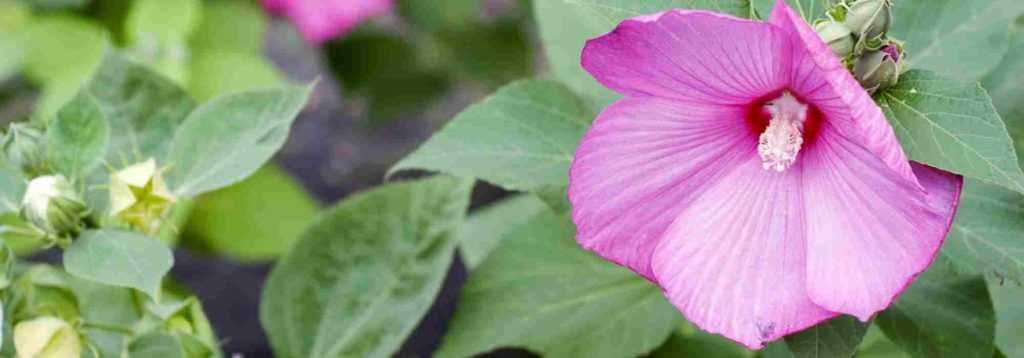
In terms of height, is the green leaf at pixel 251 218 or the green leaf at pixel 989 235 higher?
the green leaf at pixel 989 235

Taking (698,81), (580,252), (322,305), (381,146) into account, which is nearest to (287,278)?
(322,305)

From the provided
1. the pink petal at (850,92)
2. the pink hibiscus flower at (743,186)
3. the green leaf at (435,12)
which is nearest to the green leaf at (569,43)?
the pink hibiscus flower at (743,186)

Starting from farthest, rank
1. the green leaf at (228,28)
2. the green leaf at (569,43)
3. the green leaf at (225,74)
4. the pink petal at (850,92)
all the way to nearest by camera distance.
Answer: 1. the green leaf at (228,28)
2. the green leaf at (225,74)
3. the green leaf at (569,43)
4. the pink petal at (850,92)

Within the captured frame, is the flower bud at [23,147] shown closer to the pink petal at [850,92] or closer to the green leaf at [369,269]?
the green leaf at [369,269]

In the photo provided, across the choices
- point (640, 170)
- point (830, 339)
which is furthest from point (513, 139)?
point (830, 339)

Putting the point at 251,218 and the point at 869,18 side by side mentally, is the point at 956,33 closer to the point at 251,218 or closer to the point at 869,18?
the point at 869,18

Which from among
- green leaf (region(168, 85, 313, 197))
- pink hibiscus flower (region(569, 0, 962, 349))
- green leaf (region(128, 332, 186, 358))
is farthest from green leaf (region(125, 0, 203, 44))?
pink hibiscus flower (region(569, 0, 962, 349))

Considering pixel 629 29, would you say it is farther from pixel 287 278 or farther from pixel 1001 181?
pixel 287 278

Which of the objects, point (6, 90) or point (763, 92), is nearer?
point (763, 92)
